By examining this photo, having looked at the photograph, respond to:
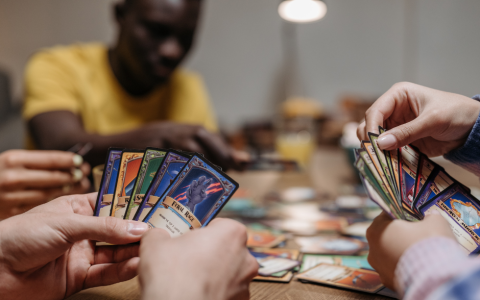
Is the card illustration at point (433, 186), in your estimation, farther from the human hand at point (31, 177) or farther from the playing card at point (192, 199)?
the human hand at point (31, 177)

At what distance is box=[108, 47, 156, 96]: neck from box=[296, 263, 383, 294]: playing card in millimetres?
1507

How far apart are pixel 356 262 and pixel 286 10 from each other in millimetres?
1398

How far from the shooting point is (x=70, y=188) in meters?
0.95

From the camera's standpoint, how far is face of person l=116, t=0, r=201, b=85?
1580mm

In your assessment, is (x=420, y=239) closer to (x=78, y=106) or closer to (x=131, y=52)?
(x=131, y=52)

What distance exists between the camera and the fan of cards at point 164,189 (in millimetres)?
536

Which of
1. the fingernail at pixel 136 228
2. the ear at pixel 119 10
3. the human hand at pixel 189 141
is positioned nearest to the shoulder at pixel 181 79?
the ear at pixel 119 10

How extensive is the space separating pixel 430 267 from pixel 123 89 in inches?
73.0

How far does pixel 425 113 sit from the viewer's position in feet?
2.07

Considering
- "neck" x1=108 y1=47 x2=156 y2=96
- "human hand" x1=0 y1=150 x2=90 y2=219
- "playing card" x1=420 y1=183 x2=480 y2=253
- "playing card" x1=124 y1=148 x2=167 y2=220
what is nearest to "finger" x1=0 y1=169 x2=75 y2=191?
"human hand" x1=0 y1=150 x2=90 y2=219

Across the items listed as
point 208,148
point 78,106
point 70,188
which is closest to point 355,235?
point 208,148

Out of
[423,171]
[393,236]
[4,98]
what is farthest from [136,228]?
[4,98]

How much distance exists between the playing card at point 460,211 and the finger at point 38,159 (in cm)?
90

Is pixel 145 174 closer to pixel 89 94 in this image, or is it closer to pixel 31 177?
pixel 31 177
